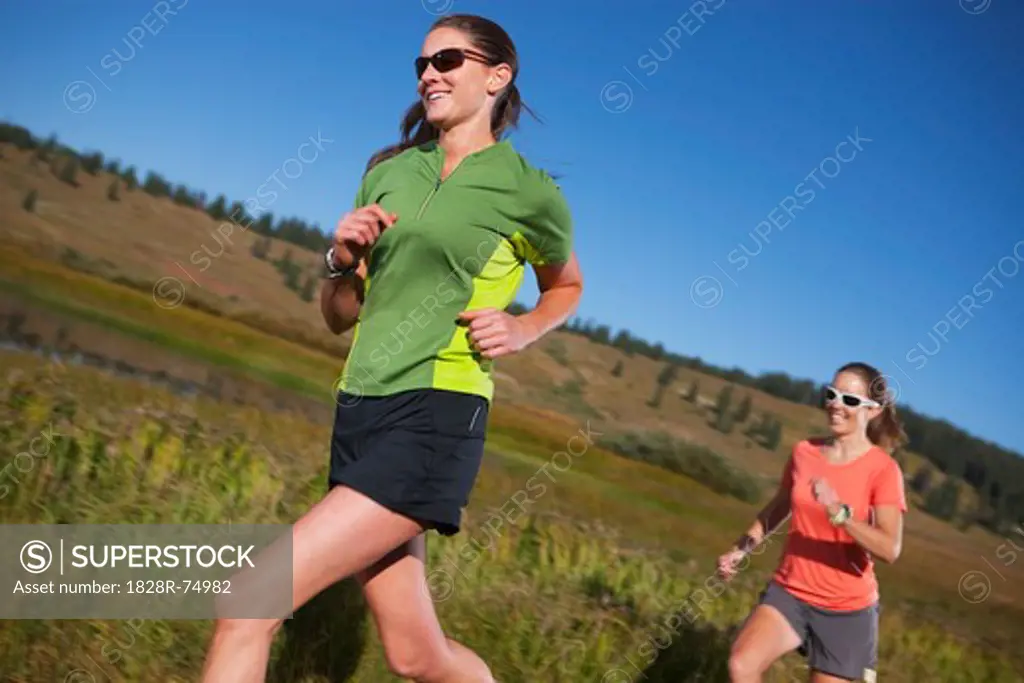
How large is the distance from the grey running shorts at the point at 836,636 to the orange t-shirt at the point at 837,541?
0.03 meters

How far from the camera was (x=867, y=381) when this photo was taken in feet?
11.8

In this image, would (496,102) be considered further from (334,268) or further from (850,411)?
(850,411)

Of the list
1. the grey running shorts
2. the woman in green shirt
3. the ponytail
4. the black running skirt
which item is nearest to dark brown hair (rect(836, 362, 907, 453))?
the ponytail

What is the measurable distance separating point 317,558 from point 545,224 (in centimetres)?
85

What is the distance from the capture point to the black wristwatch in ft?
7.18

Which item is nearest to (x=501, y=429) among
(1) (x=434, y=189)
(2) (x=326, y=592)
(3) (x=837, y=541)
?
(2) (x=326, y=592)

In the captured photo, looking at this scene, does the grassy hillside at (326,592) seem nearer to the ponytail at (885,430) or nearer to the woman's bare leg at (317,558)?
the ponytail at (885,430)

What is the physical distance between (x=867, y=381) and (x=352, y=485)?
2.31m

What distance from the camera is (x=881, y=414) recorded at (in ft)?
11.9

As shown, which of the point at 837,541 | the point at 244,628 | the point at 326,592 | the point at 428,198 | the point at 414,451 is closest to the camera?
the point at 244,628

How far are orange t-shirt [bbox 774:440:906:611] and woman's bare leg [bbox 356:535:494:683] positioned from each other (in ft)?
5.18

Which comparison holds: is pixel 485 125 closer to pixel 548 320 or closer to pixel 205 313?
pixel 548 320

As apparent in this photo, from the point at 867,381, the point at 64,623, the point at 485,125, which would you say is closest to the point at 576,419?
the point at 867,381

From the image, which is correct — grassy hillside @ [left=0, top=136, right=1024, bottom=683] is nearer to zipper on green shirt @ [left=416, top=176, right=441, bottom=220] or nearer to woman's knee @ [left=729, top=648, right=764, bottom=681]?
woman's knee @ [left=729, top=648, right=764, bottom=681]
